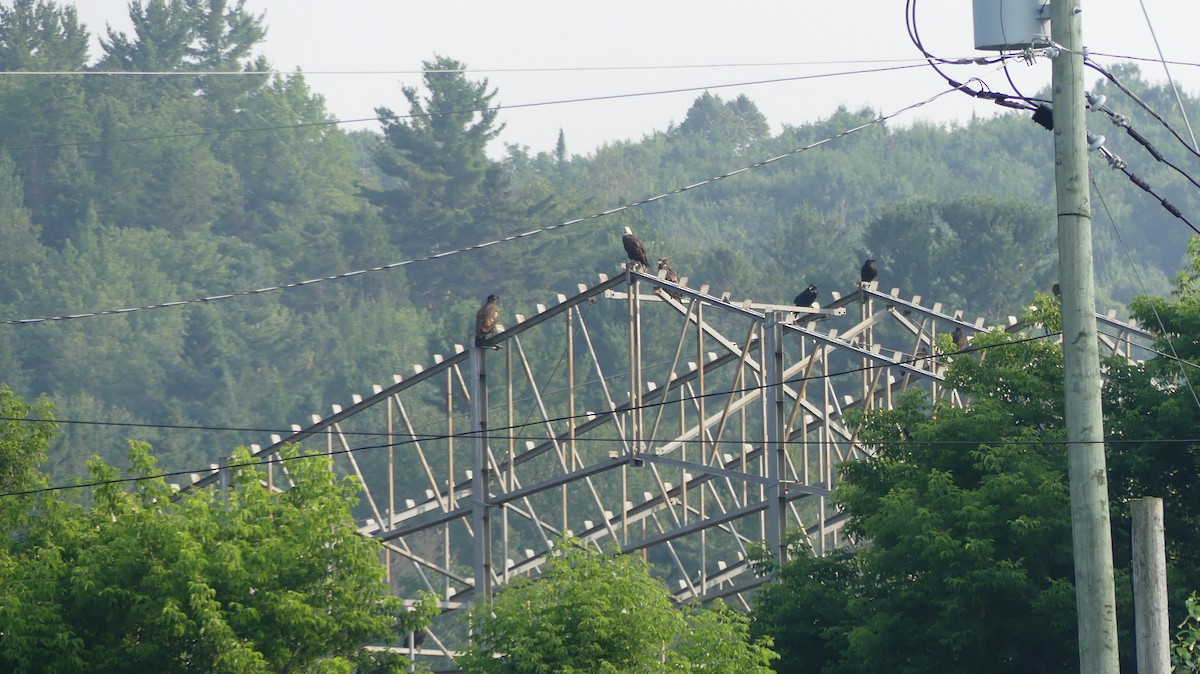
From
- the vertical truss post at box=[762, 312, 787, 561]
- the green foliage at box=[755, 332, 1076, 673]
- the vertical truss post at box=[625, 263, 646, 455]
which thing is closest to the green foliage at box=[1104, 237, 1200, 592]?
the green foliage at box=[755, 332, 1076, 673]

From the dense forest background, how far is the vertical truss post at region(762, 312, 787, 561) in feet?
147

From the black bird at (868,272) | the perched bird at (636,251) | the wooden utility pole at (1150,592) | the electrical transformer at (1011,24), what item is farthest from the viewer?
the black bird at (868,272)

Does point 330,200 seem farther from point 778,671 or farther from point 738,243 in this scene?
point 778,671

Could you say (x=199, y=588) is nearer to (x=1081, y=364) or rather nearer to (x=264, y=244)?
(x=1081, y=364)

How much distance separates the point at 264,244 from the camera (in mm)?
95625

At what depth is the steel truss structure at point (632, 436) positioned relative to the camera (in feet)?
88.3

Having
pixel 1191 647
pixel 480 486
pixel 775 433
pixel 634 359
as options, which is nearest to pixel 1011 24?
pixel 1191 647

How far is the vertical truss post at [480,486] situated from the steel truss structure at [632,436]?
32 millimetres

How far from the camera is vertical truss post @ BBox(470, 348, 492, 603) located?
28.5 m

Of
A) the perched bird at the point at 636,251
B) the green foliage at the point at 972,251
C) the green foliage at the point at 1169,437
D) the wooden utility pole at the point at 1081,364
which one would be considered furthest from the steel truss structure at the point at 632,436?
the wooden utility pole at the point at 1081,364

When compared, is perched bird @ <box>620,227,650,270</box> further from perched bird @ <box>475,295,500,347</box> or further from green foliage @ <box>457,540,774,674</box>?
green foliage @ <box>457,540,774,674</box>

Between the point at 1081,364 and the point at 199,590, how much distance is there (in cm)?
1024

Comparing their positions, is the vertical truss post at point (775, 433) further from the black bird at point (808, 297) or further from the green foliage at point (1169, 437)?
the green foliage at point (1169, 437)

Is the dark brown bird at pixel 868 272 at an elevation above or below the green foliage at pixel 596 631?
above
